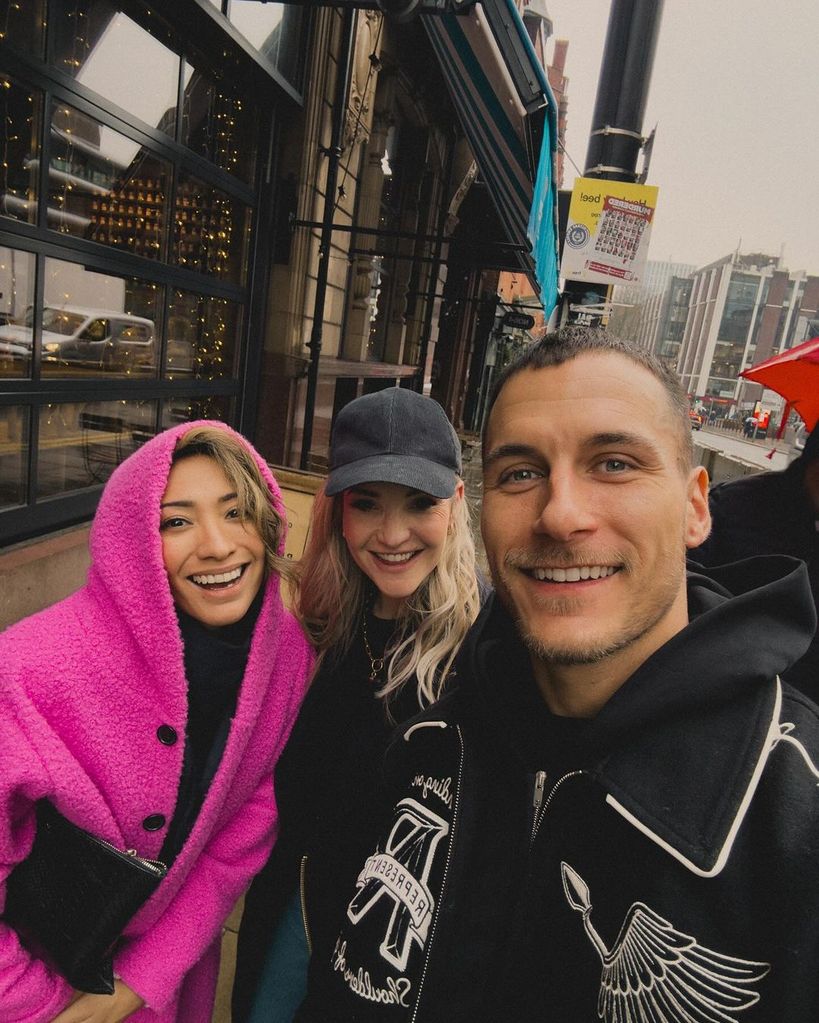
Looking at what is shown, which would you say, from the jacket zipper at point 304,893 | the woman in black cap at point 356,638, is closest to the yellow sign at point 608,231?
the woman in black cap at point 356,638

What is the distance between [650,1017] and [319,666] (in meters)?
1.36

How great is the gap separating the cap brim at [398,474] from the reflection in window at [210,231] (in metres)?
3.63

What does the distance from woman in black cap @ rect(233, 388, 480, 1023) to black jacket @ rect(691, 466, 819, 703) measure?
3.53 ft

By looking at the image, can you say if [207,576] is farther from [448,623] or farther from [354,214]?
[354,214]

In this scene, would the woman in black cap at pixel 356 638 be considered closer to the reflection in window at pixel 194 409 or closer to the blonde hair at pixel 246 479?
the blonde hair at pixel 246 479

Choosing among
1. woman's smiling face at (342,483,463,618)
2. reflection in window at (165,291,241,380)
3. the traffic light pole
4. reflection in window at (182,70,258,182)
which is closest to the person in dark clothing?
woman's smiling face at (342,483,463,618)

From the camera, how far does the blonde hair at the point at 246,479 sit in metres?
1.80

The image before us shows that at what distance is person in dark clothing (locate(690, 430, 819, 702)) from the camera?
2.31 meters

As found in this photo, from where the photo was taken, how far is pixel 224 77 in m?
4.93

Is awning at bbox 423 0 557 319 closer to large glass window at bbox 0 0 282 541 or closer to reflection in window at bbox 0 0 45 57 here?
large glass window at bbox 0 0 282 541

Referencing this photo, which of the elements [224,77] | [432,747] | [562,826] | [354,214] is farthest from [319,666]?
[354,214]

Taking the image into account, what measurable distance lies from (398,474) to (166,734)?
3.36 feet

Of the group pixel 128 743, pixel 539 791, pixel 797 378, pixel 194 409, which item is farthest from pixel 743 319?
pixel 128 743

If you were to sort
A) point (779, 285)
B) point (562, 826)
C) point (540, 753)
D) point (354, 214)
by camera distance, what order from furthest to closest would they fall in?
point (779, 285) → point (354, 214) → point (540, 753) → point (562, 826)
